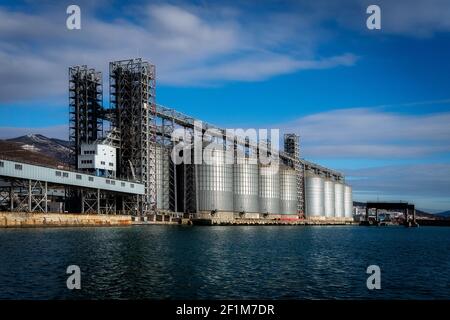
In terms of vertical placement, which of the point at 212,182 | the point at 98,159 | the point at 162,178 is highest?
the point at 98,159

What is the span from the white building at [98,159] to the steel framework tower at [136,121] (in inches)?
379

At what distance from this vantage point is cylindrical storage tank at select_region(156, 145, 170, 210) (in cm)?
17650

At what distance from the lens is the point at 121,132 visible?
6462 inches

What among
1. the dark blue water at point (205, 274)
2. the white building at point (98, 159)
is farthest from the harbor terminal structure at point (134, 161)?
the dark blue water at point (205, 274)

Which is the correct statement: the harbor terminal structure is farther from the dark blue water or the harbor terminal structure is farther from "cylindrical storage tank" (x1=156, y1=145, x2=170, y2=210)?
the dark blue water

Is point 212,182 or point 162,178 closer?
point 162,178

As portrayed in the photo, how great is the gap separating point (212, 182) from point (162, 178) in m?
20.5

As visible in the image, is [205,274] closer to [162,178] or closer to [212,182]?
[162,178]

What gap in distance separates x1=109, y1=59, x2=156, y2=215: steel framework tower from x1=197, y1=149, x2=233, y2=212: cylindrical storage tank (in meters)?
27.5

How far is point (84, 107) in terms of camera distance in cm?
16750

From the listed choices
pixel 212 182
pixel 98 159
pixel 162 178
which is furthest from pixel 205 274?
pixel 212 182

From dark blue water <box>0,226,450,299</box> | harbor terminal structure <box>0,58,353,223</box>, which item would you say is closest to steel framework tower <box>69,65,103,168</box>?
harbor terminal structure <box>0,58,353,223</box>

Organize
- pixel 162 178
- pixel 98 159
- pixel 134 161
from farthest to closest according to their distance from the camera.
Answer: pixel 162 178 < pixel 134 161 < pixel 98 159

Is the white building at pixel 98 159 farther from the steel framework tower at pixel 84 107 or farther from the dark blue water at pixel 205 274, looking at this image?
the dark blue water at pixel 205 274
